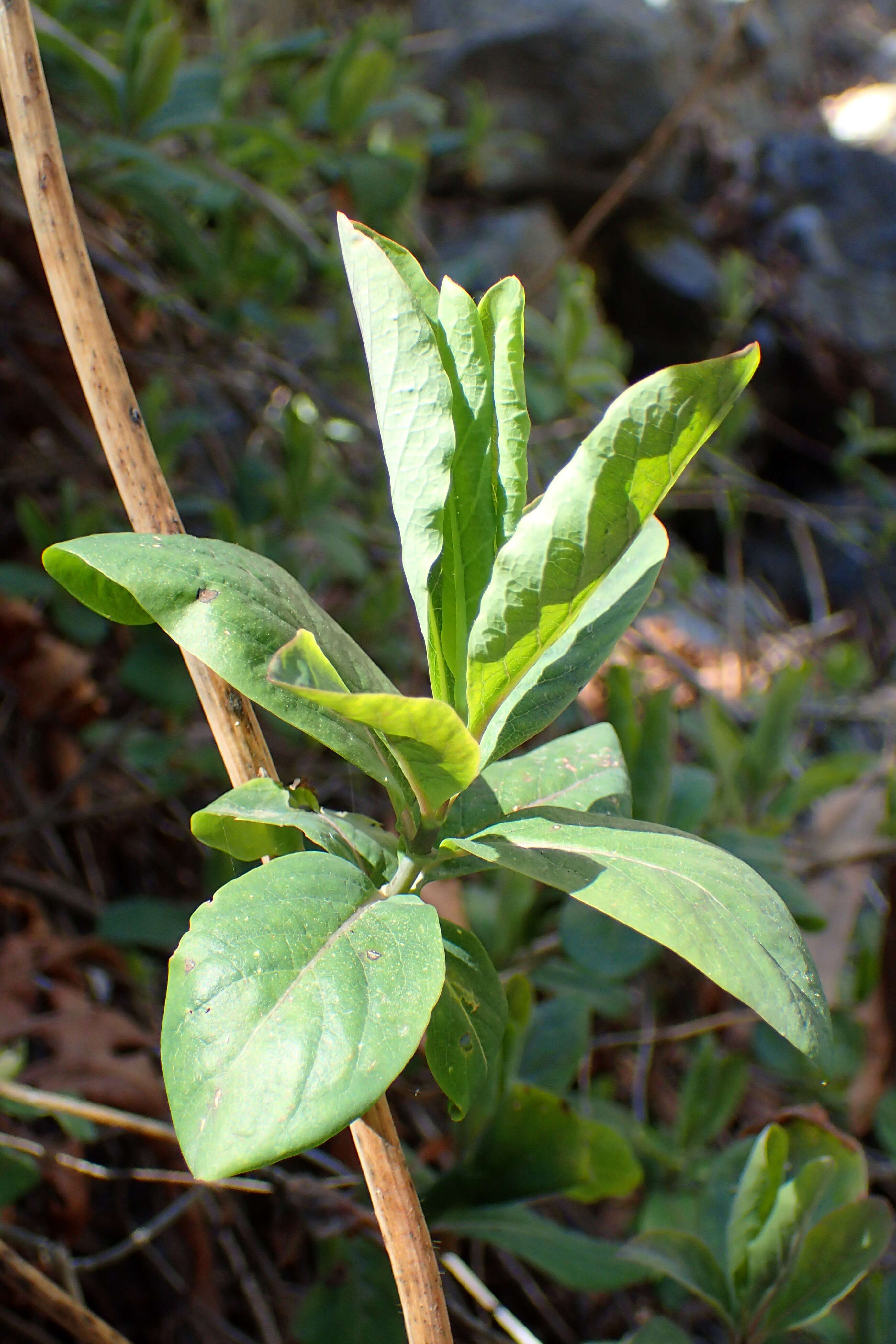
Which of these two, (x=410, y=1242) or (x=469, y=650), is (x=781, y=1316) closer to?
(x=410, y=1242)

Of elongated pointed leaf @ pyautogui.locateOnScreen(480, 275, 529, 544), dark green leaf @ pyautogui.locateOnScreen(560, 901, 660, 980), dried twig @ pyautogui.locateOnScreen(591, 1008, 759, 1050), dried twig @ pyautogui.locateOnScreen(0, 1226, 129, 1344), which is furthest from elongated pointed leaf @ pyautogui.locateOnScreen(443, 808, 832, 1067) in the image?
dried twig @ pyautogui.locateOnScreen(591, 1008, 759, 1050)

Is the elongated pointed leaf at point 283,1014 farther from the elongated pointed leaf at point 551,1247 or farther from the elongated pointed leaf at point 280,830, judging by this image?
the elongated pointed leaf at point 551,1247

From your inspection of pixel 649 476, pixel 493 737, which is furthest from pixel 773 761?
pixel 649 476

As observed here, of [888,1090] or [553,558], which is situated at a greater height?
[553,558]

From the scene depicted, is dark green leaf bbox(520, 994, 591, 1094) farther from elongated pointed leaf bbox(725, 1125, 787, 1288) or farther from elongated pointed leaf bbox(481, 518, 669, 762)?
elongated pointed leaf bbox(481, 518, 669, 762)

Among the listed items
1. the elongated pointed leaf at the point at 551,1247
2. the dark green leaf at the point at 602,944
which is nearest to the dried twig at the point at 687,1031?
the dark green leaf at the point at 602,944

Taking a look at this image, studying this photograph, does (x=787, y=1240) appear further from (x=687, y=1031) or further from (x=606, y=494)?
(x=606, y=494)
